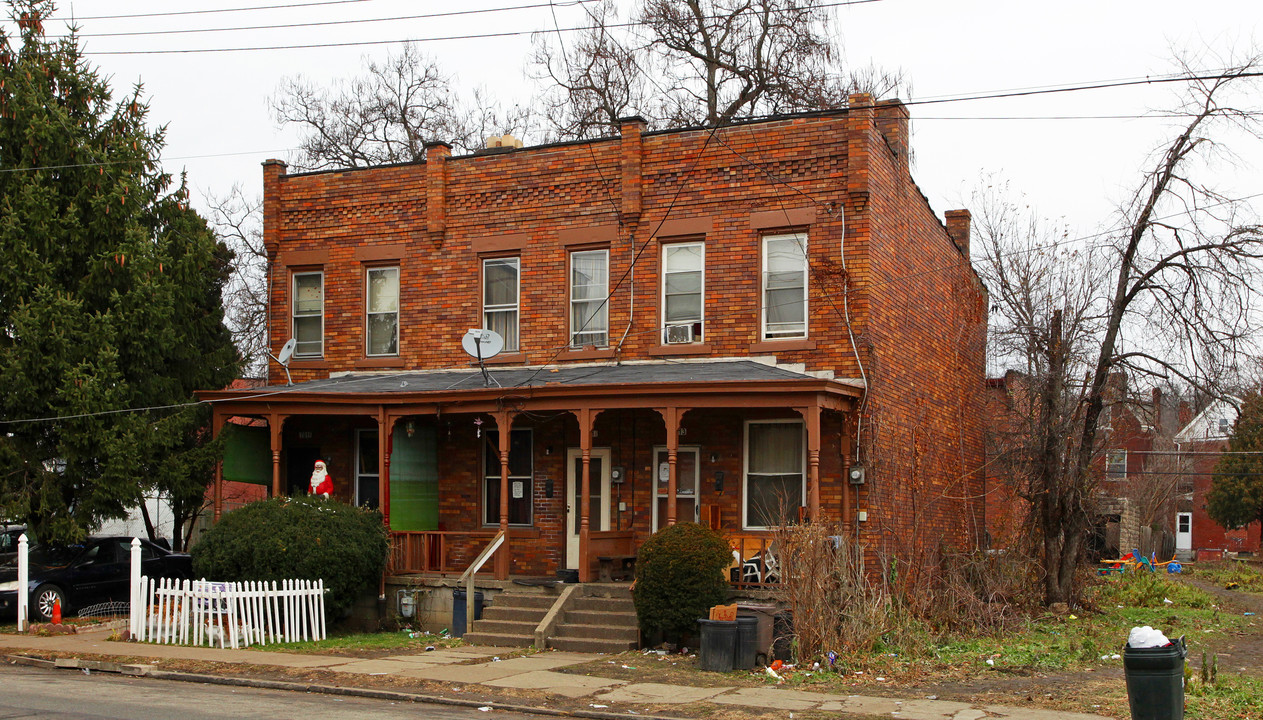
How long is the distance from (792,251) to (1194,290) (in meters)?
6.36

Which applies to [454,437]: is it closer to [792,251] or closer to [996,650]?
[792,251]

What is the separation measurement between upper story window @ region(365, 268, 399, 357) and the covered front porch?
0.73 m

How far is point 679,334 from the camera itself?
1886 cm

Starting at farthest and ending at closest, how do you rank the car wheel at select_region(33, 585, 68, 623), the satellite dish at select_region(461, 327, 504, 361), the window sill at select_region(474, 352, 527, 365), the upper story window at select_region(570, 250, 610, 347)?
1. the window sill at select_region(474, 352, 527, 365)
2. the upper story window at select_region(570, 250, 610, 347)
3. the car wheel at select_region(33, 585, 68, 623)
4. the satellite dish at select_region(461, 327, 504, 361)

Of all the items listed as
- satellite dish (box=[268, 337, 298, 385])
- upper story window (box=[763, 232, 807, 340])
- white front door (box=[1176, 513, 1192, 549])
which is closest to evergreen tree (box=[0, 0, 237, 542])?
satellite dish (box=[268, 337, 298, 385])

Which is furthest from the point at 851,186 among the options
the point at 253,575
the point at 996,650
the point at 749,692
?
the point at 253,575

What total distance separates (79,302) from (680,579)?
1065 cm

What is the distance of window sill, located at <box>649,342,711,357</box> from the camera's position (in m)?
18.5

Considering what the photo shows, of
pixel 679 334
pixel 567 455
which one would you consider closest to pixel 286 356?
pixel 567 455

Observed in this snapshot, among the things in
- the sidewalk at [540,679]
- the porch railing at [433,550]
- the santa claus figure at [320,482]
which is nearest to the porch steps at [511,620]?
the sidewalk at [540,679]

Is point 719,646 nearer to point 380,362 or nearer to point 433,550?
point 433,550

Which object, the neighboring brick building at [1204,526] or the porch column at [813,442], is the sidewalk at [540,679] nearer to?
the porch column at [813,442]

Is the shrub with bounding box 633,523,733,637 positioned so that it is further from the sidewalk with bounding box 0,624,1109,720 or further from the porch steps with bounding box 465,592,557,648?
the porch steps with bounding box 465,592,557,648

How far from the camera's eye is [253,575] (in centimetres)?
1672
